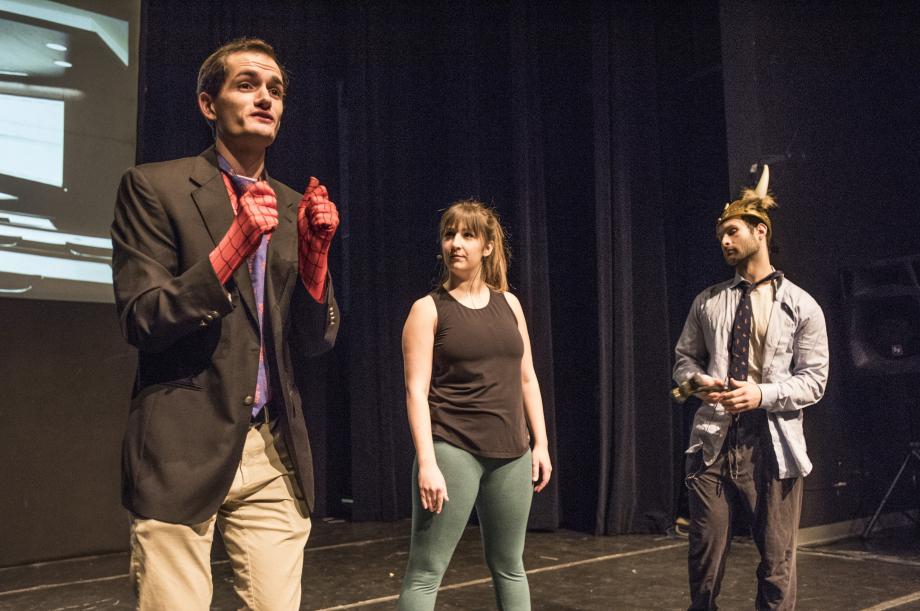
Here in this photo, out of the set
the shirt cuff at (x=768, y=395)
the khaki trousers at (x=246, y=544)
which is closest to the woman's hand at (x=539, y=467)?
the shirt cuff at (x=768, y=395)

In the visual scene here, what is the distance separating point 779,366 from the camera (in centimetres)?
274

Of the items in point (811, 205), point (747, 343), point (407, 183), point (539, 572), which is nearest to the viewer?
point (747, 343)

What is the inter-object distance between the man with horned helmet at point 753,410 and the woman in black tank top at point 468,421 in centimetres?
61

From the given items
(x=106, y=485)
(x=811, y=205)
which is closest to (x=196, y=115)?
(x=106, y=485)

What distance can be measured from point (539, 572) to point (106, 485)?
7.34 ft

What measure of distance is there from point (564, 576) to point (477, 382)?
1.96 meters

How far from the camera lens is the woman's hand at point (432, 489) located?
2150mm

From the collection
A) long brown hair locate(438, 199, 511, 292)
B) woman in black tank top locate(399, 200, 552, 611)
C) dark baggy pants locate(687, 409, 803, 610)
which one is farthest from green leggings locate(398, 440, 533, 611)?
dark baggy pants locate(687, 409, 803, 610)

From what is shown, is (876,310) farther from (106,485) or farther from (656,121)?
(106,485)

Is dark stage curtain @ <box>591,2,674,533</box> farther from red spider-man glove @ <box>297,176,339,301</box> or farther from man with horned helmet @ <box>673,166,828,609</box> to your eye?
red spider-man glove @ <box>297,176,339,301</box>

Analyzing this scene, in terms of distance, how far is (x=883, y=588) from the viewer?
143 inches

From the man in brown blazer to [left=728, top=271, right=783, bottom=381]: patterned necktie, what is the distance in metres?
1.62

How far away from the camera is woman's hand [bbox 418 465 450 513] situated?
215cm

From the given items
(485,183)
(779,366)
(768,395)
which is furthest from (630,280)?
(768,395)
